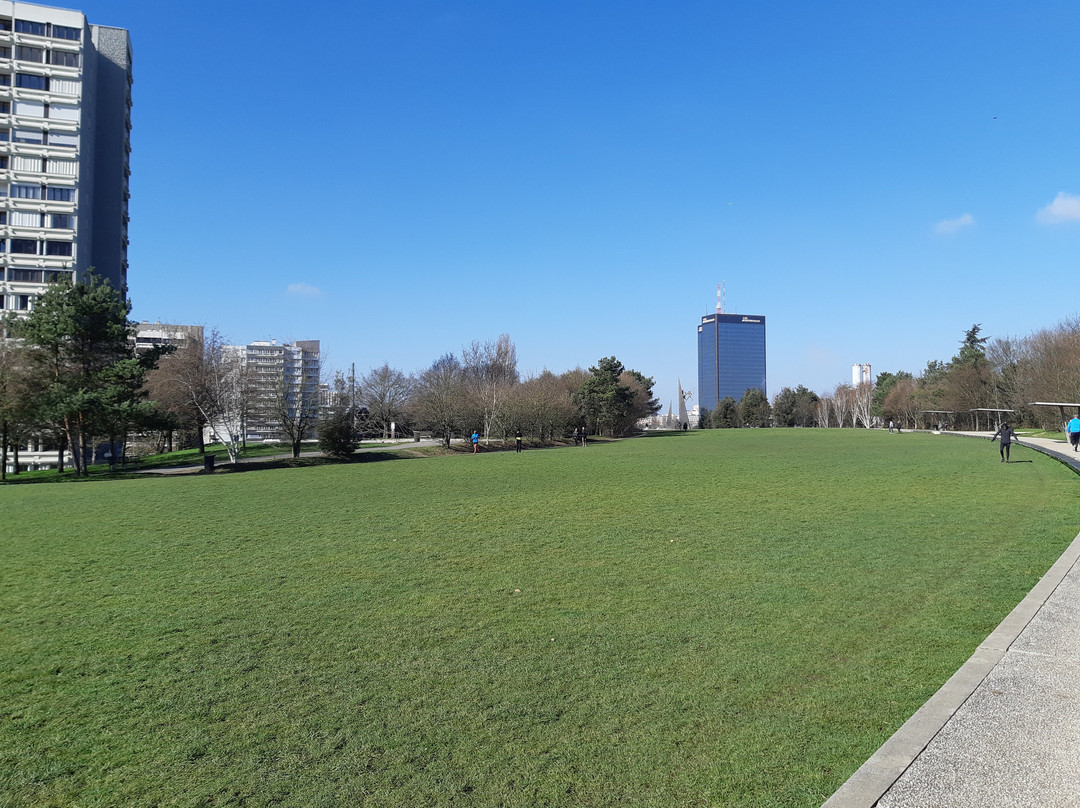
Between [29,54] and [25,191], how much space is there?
1130 cm

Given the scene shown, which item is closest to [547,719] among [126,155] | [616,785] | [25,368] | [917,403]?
[616,785]

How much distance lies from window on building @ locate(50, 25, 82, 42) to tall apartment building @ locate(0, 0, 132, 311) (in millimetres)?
69

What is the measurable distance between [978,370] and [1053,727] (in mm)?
97702

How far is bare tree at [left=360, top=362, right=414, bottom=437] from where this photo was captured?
73312 mm

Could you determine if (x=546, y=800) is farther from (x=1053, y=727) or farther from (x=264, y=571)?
(x=264, y=571)

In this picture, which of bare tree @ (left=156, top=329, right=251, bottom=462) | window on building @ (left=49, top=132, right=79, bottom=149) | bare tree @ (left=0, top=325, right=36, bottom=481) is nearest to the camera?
bare tree @ (left=0, top=325, right=36, bottom=481)

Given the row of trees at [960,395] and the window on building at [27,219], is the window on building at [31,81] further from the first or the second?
the row of trees at [960,395]

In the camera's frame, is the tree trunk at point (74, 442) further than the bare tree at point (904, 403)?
No

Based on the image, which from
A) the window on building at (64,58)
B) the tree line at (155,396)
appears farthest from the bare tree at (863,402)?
the window on building at (64,58)

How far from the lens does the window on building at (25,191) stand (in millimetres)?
53594

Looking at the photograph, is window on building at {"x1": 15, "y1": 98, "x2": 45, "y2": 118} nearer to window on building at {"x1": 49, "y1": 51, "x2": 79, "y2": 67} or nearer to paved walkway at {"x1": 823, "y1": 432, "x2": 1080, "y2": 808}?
window on building at {"x1": 49, "y1": 51, "x2": 79, "y2": 67}

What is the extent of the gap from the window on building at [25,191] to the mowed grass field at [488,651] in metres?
53.0

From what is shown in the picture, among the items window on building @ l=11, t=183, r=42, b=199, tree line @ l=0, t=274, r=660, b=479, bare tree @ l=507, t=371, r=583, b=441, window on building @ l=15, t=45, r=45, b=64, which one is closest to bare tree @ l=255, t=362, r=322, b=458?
tree line @ l=0, t=274, r=660, b=479

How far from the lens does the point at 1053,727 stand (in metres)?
4.12
